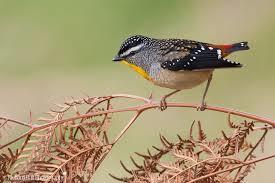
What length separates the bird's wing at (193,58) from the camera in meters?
5.12

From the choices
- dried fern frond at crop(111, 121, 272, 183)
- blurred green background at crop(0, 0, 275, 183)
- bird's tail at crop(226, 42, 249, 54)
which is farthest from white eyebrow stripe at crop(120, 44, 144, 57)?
blurred green background at crop(0, 0, 275, 183)

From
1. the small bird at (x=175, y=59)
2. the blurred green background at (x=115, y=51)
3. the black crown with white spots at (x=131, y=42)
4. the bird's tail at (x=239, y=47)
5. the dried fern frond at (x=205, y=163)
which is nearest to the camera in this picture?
the dried fern frond at (x=205, y=163)

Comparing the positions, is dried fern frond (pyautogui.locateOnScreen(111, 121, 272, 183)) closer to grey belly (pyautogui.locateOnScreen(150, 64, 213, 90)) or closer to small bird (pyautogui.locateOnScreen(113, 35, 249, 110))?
small bird (pyautogui.locateOnScreen(113, 35, 249, 110))

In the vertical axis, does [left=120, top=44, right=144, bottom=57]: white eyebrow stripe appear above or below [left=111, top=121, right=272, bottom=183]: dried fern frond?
above

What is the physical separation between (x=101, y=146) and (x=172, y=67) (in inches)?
81.8

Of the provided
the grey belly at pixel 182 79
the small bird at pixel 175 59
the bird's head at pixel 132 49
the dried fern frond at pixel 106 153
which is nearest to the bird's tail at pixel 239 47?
the small bird at pixel 175 59

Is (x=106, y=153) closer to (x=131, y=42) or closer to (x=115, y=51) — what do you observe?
(x=131, y=42)

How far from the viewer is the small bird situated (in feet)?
17.1

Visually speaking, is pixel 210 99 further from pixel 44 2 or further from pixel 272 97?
pixel 44 2

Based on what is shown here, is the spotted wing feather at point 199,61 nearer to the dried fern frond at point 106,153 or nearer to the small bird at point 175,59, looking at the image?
the small bird at point 175,59

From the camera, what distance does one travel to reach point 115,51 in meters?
16.9

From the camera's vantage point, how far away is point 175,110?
565 inches

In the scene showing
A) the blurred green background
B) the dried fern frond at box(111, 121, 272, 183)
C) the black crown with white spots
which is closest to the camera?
the dried fern frond at box(111, 121, 272, 183)

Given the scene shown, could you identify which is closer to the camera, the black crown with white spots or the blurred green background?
the black crown with white spots
